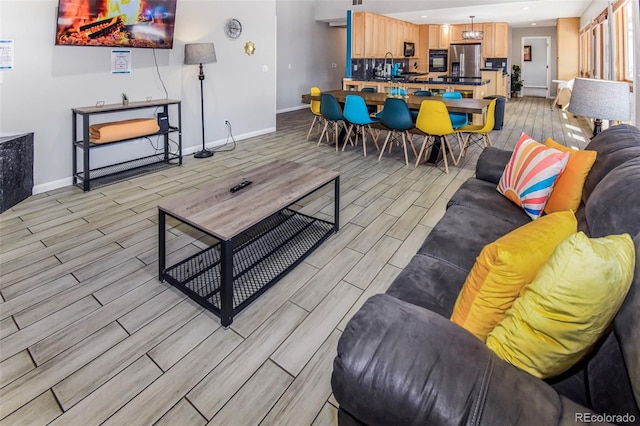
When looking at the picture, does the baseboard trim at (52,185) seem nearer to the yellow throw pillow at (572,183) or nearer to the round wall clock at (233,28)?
the round wall clock at (233,28)

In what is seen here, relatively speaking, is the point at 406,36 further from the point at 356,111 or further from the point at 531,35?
the point at 356,111

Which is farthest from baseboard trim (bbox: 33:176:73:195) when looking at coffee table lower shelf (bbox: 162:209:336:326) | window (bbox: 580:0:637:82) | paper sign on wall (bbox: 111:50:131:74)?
window (bbox: 580:0:637:82)

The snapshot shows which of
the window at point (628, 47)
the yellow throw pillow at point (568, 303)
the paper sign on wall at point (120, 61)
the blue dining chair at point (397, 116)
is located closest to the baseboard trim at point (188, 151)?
the paper sign on wall at point (120, 61)

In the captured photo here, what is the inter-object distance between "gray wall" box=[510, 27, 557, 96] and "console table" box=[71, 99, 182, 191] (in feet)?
44.8

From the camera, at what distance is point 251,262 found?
2613mm

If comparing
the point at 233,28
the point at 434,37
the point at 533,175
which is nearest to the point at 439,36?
the point at 434,37

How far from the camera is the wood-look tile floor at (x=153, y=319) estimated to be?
1533 mm

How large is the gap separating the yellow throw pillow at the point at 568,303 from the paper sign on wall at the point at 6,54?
458 centimetres

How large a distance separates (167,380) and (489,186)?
2.33 m

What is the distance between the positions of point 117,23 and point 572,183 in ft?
15.0

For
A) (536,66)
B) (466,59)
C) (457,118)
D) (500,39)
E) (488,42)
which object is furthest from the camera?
(536,66)

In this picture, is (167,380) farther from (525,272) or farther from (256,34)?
(256,34)

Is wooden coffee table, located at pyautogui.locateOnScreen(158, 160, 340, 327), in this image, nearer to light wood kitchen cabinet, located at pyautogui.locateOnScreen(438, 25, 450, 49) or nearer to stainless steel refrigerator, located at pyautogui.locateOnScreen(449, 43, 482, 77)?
stainless steel refrigerator, located at pyautogui.locateOnScreen(449, 43, 482, 77)

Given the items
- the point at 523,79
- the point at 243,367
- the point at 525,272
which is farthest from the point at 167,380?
the point at 523,79
